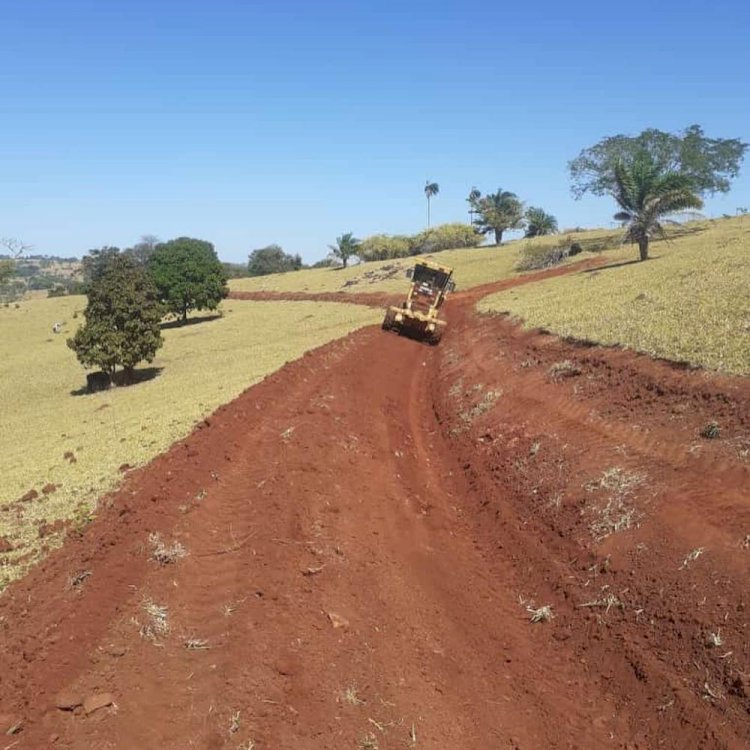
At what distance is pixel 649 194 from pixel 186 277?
35.8 metres

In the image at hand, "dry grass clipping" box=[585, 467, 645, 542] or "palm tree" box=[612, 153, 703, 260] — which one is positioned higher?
"palm tree" box=[612, 153, 703, 260]

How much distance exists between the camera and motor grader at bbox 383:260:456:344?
2870cm

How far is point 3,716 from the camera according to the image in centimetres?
663

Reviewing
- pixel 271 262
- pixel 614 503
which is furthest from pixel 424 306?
pixel 271 262

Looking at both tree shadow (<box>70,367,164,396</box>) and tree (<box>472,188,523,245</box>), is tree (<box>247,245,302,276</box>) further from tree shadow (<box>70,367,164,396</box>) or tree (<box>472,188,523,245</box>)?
tree shadow (<box>70,367,164,396</box>)

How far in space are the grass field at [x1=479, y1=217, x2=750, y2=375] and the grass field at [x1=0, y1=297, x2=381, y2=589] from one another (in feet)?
37.6

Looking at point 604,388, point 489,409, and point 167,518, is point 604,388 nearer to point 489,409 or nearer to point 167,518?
point 489,409

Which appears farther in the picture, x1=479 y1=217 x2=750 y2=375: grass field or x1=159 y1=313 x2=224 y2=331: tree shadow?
x1=159 y1=313 x2=224 y2=331: tree shadow

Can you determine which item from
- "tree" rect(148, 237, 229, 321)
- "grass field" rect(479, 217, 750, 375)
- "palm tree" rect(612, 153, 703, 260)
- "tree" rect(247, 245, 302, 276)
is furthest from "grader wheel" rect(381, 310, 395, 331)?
"tree" rect(247, 245, 302, 276)

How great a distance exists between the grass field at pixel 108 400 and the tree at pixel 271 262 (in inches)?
2189

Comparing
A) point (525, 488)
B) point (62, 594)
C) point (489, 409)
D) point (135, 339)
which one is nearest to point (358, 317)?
point (135, 339)

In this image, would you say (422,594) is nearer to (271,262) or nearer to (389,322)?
(389,322)

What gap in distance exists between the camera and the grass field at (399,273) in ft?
184

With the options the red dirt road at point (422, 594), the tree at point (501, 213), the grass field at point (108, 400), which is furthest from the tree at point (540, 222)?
the red dirt road at point (422, 594)
